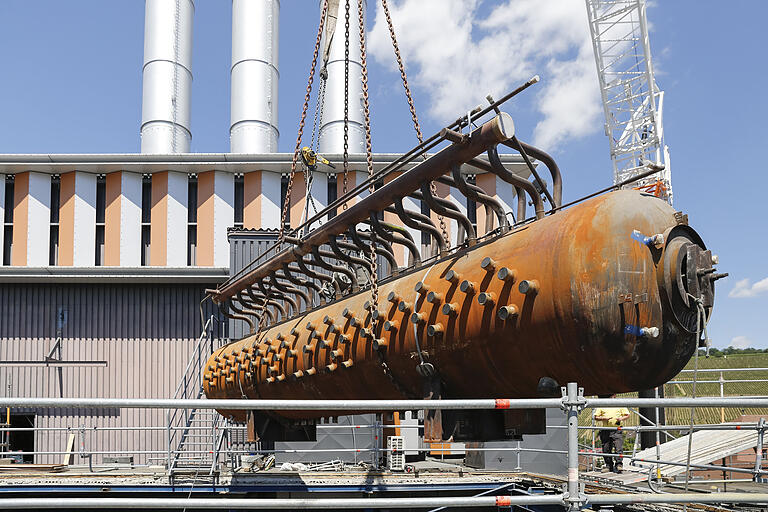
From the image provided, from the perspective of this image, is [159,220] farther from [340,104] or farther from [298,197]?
[340,104]

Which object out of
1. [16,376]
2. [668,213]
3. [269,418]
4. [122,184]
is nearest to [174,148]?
[122,184]

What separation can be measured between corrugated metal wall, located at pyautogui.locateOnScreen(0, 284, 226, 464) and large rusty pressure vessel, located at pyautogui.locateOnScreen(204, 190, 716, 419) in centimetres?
1391

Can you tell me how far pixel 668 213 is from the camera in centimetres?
424

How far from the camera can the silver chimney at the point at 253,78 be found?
25953 mm

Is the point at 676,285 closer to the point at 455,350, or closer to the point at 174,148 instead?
the point at 455,350

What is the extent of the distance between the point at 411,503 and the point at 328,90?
22621 mm

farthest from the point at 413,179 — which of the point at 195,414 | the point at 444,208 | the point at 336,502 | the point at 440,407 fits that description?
the point at 195,414

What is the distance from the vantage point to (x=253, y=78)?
26.4 m

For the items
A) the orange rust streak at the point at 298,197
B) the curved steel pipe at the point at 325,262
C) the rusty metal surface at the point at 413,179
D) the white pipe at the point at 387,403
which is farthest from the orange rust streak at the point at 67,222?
the white pipe at the point at 387,403

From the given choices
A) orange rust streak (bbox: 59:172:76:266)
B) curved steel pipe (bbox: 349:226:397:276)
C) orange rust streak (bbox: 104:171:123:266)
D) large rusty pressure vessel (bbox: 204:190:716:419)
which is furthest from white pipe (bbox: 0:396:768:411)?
orange rust streak (bbox: 59:172:76:266)

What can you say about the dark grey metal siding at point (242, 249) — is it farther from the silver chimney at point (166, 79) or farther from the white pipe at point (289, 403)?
the white pipe at point (289, 403)

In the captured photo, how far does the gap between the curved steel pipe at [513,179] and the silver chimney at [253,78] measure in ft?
71.5

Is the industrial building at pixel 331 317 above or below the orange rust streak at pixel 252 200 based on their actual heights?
below

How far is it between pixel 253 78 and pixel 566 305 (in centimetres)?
2430
